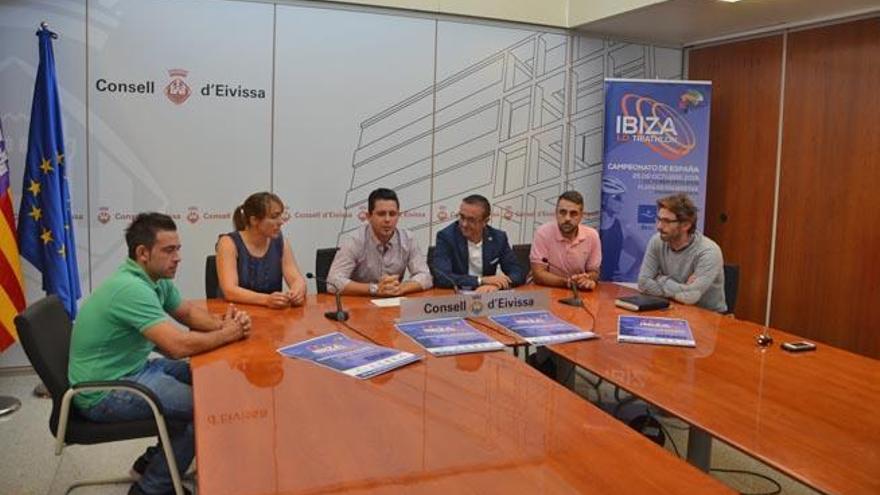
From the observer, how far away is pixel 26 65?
13.4 ft

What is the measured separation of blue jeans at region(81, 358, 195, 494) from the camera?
2.36m

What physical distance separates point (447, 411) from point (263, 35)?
3.49m

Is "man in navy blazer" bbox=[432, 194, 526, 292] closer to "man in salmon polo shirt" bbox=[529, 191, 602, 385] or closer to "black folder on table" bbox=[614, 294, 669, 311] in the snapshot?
"man in salmon polo shirt" bbox=[529, 191, 602, 385]

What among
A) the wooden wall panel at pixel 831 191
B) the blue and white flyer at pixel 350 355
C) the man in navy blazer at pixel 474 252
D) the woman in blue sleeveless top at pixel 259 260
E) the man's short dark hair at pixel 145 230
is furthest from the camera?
the wooden wall panel at pixel 831 191

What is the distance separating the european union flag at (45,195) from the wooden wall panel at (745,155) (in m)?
4.67

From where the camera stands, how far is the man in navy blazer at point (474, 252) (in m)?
3.81

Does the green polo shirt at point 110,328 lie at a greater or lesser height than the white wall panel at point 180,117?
lesser

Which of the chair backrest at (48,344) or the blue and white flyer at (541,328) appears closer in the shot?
the chair backrest at (48,344)

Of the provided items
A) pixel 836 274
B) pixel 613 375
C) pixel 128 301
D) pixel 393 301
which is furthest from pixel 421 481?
pixel 836 274

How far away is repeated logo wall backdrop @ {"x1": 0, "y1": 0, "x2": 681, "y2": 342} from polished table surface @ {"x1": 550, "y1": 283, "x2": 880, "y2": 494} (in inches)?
97.1

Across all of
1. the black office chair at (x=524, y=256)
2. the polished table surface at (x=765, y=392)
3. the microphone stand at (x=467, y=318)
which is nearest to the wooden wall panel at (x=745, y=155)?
the black office chair at (x=524, y=256)

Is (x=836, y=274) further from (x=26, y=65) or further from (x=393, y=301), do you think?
(x=26, y=65)

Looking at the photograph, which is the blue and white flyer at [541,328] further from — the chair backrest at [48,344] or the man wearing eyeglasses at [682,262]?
the chair backrest at [48,344]

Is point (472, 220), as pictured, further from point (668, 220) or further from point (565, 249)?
point (668, 220)
